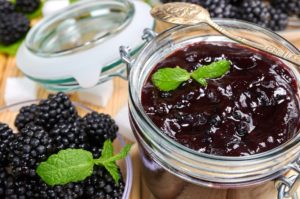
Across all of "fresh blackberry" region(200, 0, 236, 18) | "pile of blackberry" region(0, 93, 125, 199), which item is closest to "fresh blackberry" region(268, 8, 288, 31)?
"fresh blackberry" region(200, 0, 236, 18)

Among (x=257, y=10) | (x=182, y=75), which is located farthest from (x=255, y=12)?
(x=182, y=75)

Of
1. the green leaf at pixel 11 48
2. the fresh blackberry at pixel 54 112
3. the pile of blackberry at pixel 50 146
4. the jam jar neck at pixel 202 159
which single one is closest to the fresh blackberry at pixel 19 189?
the pile of blackberry at pixel 50 146

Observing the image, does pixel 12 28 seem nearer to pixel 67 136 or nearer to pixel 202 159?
pixel 67 136

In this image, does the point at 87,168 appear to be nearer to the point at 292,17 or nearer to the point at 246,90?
the point at 246,90

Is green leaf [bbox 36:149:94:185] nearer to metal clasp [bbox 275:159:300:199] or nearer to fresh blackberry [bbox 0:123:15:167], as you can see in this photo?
fresh blackberry [bbox 0:123:15:167]

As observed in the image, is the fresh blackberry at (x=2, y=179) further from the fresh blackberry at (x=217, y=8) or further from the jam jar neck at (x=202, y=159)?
the fresh blackberry at (x=217, y=8)

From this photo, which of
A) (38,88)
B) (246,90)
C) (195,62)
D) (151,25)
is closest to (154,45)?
(195,62)
